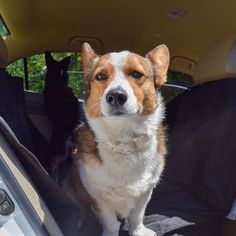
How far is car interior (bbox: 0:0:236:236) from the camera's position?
238cm

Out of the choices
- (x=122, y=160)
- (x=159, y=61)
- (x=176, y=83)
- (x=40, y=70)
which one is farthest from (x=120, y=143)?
(x=40, y=70)

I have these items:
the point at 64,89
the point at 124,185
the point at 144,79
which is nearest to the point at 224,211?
the point at 124,185

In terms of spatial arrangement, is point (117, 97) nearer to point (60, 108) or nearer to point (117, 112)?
point (117, 112)

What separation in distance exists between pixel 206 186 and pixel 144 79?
0.68m

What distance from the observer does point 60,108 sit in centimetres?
323

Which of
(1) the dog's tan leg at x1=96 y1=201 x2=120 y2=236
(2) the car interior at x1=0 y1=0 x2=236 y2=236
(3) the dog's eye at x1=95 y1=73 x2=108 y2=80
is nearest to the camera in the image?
(3) the dog's eye at x1=95 y1=73 x2=108 y2=80

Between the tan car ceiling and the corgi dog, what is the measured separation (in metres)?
0.41

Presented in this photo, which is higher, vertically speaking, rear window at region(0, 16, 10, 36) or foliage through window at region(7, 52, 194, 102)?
rear window at region(0, 16, 10, 36)

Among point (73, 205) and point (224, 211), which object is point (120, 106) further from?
point (224, 211)

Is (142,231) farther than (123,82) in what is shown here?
Yes

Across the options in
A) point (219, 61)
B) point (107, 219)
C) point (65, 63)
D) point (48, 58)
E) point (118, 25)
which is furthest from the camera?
point (65, 63)

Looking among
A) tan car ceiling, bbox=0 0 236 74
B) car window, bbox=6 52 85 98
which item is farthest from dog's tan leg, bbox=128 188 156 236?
car window, bbox=6 52 85 98

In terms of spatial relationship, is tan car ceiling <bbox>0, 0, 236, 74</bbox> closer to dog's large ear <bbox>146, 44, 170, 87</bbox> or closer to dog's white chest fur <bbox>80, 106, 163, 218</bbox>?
dog's large ear <bbox>146, 44, 170, 87</bbox>

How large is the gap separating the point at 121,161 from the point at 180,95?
0.95 meters
